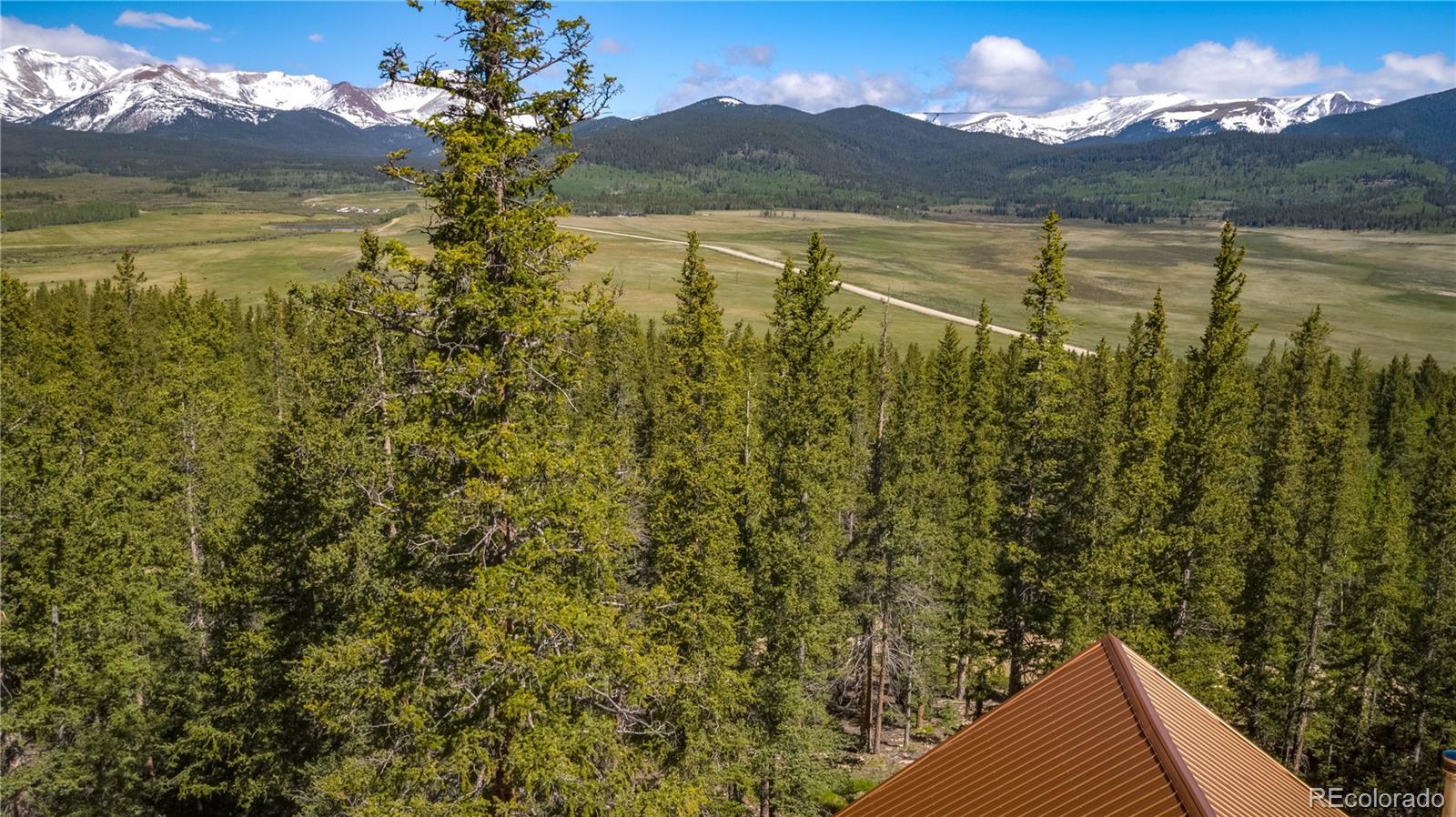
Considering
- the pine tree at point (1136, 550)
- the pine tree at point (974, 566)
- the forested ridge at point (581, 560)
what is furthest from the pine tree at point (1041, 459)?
the pine tree at point (1136, 550)

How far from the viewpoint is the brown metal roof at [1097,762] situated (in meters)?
10.7

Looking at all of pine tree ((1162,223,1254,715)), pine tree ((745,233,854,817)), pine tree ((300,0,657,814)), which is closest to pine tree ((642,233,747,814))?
pine tree ((745,233,854,817))

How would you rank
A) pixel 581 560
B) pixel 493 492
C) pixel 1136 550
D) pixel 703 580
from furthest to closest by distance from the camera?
pixel 1136 550 < pixel 703 580 < pixel 581 560 < pixel 493 492

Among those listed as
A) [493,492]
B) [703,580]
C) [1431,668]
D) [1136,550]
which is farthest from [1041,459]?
[493,492]

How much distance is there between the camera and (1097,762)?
11.4m

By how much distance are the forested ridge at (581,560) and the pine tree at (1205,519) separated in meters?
0.14

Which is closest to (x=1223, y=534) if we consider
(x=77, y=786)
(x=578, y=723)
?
(x=578, y=723)

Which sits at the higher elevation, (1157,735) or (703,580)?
(1157,735)

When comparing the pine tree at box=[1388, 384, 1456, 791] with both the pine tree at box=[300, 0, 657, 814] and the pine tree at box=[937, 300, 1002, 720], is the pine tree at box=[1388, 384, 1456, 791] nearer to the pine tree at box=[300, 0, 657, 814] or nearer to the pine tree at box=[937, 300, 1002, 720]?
the pine tree at box=[937, 300, 1002, 720]

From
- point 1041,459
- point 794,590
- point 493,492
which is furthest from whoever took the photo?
point 1041,459

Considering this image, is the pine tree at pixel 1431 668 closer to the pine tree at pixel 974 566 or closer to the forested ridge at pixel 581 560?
the forested ridge at pixel 581 560

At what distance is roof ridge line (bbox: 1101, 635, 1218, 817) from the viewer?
1001cm

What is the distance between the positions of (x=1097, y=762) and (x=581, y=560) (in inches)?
312

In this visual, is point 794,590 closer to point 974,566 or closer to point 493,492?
point 974,566
